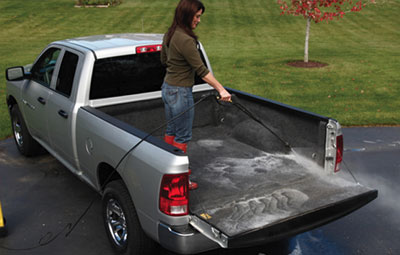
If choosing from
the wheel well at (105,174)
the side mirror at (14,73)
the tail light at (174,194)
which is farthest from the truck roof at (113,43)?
the tail light at (174,194)

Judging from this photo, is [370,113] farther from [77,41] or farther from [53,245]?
[53,245]

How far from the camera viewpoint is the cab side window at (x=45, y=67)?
609 cm

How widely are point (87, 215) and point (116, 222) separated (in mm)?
1076

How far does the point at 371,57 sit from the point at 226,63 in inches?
216

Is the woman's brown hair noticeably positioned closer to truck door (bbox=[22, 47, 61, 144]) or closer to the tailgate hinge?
the tailgate hinge

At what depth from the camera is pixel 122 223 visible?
4.50 metres

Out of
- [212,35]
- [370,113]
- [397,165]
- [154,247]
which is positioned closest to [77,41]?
[154,247]

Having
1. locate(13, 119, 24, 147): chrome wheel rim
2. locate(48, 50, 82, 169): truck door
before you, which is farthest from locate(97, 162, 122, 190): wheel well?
locate(13, 119, 24, 147): chrome wheel rim

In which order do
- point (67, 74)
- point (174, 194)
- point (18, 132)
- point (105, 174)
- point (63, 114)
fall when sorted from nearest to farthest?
point (174, 194) → point (105, 174) → point (63, 114) → point (67, 74) → point (18, 132)

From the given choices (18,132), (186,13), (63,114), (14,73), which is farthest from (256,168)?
(18,132)

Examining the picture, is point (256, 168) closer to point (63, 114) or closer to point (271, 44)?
point (63, 114)

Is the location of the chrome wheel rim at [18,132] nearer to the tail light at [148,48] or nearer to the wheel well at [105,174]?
the tail light at [148,48]

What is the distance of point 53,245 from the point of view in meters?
4.92

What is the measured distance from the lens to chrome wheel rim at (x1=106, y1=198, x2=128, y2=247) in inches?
176
